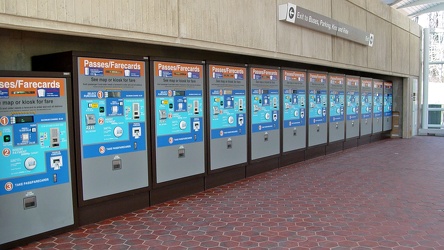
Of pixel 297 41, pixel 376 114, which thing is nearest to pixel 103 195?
pixel 297 41

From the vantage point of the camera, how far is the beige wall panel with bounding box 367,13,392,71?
42.1 feet

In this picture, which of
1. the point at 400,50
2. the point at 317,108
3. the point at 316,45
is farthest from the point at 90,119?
the point at 400,50

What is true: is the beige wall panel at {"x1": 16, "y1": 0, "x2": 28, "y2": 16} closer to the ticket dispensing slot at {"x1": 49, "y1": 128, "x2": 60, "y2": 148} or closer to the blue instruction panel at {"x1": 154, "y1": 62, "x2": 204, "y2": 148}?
the ticket dispensing slot at {"x1": 49, "y1": 128, "x2": 60, "y2": 148}

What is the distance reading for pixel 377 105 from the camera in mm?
14719

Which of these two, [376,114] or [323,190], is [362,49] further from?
[323,190]

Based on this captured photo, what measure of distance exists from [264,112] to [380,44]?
710 centimetres

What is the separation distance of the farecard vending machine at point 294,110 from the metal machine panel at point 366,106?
4.22 meters

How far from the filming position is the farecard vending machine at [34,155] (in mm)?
4238

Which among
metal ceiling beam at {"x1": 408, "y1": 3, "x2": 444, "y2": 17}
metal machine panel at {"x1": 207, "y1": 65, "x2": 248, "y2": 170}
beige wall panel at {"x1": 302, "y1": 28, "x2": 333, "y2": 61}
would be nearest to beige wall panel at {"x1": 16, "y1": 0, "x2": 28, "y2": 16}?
metal machine panel at {"x1": 207, "y1": 65, "x2": 248, "y2": 170}

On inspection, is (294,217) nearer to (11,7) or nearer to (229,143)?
(229,143)

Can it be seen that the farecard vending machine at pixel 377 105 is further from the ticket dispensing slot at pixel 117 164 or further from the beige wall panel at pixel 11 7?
the beige wall panel at pixel 11 7

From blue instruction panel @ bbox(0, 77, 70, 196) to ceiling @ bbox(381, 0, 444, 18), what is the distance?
1333 cm

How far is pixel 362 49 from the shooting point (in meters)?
12.2

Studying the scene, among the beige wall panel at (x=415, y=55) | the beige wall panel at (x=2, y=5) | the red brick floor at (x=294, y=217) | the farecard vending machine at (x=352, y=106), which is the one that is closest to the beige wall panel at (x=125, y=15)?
the beige wall panel at (x=2, y=5)
